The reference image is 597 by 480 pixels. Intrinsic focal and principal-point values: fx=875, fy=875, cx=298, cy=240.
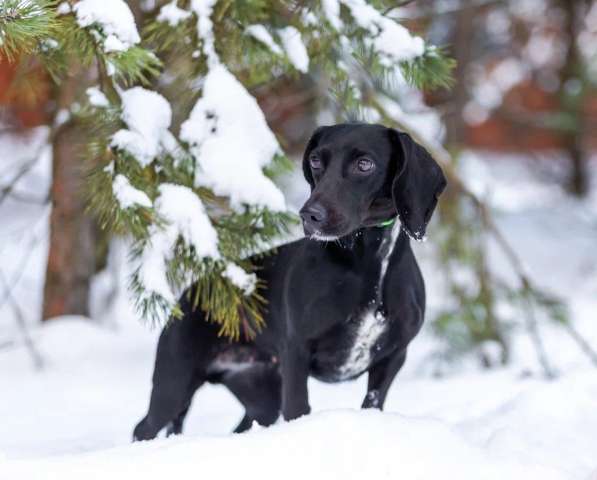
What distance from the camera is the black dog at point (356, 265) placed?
2916mm

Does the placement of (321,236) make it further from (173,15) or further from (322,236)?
(173,15)

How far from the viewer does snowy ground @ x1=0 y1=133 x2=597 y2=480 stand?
93.9 inches

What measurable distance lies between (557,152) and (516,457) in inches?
642

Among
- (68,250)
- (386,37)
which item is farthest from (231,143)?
(68,250)

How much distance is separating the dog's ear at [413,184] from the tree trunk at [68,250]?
11.5 ft

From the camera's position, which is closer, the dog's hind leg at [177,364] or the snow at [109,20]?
the snow at [109,20]

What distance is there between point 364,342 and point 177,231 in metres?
0.80

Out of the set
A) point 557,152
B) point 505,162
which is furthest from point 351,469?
point 505,162

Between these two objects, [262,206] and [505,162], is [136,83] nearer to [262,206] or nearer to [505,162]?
[262,206]

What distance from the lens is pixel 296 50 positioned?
3584 millimetres

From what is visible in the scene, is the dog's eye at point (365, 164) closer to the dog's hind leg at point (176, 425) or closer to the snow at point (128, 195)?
the snow at point (128, 195)

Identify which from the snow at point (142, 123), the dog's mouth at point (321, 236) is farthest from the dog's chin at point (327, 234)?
the snow at point (142, 123)

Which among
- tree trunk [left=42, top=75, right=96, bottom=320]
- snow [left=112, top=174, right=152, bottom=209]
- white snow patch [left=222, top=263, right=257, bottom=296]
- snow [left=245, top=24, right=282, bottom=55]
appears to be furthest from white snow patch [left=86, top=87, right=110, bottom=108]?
tree trunk [left=42, top=75, right=96, bottom=320]

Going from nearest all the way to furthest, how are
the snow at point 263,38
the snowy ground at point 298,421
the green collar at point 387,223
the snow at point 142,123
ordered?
1. the snowy ground at point 298,421
2. the green collar at point 387,223
3. the snow at point 142,123
4. the snow at point 263,38
